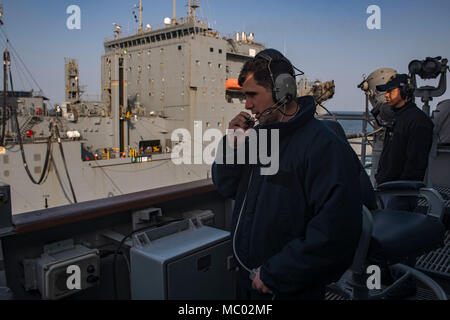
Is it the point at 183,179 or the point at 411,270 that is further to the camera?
the point at 183,179

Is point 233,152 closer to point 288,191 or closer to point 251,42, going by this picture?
point 288,191

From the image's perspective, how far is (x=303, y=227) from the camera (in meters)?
1.37

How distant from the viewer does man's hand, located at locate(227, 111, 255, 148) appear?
154cm

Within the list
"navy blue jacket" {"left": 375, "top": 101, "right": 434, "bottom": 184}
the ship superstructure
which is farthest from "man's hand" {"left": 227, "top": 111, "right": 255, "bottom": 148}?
the ship superstructure

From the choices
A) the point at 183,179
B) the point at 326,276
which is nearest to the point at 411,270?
the point at 326,276

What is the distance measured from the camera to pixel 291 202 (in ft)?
4.42

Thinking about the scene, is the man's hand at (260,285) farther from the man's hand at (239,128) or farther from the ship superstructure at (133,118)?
the ship superstructure at (133,118)

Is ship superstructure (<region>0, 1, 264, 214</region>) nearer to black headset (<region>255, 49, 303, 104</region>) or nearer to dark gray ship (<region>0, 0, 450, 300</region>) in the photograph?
dark gray ship (<region>0, 0, 450, 300</region>)

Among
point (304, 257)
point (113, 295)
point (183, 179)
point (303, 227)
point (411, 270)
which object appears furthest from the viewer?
point (183, 179)

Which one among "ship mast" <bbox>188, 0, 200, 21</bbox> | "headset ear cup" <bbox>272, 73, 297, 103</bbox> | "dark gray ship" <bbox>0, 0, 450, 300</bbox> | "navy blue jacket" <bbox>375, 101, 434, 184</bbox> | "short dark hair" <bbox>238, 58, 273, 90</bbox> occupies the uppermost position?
"ship mast" <bbox>188, 0, 200, 21</bbox>

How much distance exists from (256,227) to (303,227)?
0.20 m

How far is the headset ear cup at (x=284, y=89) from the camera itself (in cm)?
147

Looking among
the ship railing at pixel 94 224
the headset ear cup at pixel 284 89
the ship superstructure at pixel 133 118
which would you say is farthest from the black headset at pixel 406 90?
the ship superstructure at pixel 133 118

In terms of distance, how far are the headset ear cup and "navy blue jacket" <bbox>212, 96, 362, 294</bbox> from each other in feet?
0.30
